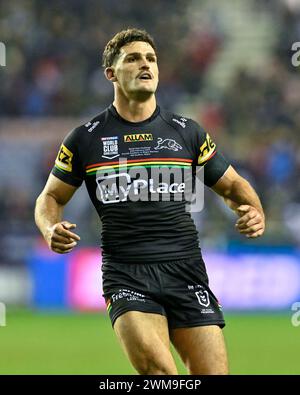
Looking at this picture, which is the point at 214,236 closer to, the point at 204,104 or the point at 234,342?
the point at 234,342

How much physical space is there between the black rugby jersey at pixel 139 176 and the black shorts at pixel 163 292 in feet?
0.24

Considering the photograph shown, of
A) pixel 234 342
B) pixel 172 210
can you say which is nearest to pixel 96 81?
pixel 234 342

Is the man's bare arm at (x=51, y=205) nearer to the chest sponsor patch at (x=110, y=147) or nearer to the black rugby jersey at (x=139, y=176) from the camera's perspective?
the black rugby jersey at (x=139, y=176)

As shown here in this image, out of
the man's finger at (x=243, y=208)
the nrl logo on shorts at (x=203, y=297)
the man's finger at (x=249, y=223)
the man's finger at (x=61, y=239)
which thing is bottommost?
the nrl logo on shorts at (x=203, y=297)

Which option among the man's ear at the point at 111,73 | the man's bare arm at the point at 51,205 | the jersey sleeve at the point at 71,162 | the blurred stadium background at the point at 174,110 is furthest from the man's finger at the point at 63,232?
the blurred stadium background at the point at 174,110

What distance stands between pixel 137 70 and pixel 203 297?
63.2 inches

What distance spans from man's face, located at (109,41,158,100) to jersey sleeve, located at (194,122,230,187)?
18.0 inches

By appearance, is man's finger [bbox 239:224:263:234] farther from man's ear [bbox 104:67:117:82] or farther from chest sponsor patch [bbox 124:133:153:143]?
man's ear [bbox 104:67:117:82]

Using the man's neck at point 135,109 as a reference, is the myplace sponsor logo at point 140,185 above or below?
below

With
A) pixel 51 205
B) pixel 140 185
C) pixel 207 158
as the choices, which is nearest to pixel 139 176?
pixel 140 185

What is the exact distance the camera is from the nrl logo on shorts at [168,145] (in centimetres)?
689

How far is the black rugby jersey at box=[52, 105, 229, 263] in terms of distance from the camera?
6.75 meters

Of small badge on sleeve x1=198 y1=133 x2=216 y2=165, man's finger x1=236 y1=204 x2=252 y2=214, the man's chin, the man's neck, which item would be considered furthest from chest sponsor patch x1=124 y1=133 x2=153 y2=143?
man's finger x1=236 y1=204 x2=252 y2=214
